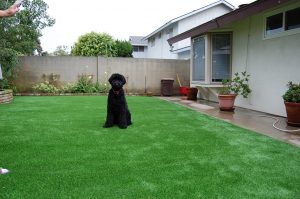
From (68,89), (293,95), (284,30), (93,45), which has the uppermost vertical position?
(93,45)

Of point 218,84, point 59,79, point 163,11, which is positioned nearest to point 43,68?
point 59,79

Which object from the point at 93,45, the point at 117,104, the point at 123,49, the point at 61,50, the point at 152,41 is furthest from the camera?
the point at 61,50

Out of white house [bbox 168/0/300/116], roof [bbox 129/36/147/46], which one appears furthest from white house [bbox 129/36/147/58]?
white house [bbox 168/0/300/116]

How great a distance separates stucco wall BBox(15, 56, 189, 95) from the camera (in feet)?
47.3

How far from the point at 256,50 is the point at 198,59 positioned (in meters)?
3.05

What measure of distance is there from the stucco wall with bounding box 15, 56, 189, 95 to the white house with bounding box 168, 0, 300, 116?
3489 mm

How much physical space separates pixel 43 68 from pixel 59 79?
0.85 meters

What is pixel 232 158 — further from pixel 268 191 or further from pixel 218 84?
pixel 218 84

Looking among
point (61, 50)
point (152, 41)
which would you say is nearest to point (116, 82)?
point (152, 41)

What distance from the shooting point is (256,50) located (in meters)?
9.17

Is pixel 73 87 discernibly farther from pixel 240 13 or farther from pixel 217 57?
pixel 240 13

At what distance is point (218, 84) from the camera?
10773mm

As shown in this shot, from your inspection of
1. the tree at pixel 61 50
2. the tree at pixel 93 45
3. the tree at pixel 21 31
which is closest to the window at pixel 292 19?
the tree at pixel 21 31

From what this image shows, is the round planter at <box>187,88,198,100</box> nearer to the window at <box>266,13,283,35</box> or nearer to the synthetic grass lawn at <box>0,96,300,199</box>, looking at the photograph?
the window at <box>266,13,283,35</box>
